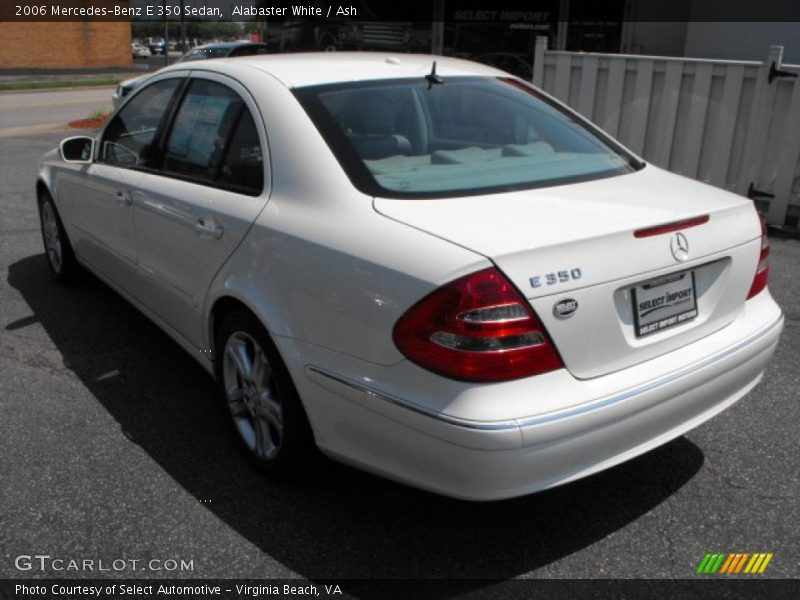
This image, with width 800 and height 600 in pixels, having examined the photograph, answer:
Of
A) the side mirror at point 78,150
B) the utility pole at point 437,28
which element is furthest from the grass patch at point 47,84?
the side mirror at point 78,150

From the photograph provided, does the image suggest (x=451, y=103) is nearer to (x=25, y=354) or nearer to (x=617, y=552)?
(x=617, y=552)

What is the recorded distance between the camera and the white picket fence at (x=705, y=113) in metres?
6.63

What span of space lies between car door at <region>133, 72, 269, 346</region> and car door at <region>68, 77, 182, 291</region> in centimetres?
17

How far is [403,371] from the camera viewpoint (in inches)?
94.0

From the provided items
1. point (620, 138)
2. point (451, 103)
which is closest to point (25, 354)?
point (451, 103)

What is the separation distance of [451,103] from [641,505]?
5.96ft

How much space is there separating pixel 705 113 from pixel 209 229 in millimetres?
5327

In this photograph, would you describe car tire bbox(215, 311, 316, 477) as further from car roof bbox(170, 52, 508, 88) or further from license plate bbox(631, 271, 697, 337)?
license plate bbox(631, 271, 697, 337)

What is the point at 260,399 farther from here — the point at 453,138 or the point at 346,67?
the point at 346,67

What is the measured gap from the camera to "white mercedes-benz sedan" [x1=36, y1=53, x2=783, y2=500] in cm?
232

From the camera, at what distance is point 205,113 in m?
3.61

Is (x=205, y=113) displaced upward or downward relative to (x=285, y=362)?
upward

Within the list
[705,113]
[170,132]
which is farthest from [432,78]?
[705,113]

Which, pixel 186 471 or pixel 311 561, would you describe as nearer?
pixel 311 561
